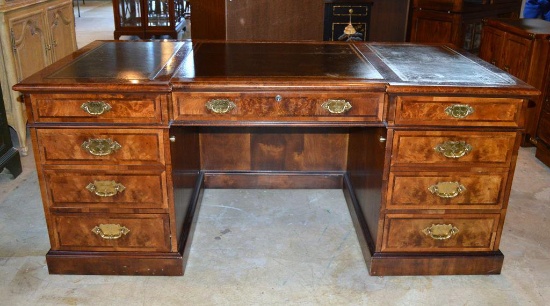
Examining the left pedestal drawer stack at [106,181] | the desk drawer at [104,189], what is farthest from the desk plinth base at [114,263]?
the desk drawer at [104,189]

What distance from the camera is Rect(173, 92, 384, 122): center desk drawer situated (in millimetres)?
1735

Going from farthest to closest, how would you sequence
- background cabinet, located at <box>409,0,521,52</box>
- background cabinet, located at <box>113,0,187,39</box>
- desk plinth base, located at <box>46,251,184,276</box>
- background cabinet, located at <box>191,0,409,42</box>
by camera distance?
background cabinet, located at <box>113,0,187,39</box>, background cabinet, located at <box>409,0,521,52</box>, background cabinet, located at <box>191,0,409,42</box>, desk plinth base, located at <box>46,251,184,276</box>

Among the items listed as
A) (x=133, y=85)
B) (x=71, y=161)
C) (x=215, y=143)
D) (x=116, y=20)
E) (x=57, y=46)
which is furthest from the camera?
(x=116, y=20)

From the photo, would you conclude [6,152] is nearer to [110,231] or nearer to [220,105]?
[110,231]

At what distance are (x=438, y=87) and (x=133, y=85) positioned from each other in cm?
100

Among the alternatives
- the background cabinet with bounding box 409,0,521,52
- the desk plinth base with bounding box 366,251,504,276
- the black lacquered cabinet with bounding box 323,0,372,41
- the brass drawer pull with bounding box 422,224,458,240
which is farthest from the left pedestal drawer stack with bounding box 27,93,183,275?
the background cabinet with bounding box 409,0,521,52

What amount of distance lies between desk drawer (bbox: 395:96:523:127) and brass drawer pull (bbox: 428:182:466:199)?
0.23 m

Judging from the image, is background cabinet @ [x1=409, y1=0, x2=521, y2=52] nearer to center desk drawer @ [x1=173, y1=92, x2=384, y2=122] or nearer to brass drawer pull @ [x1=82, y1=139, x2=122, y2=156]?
center desk drawer @ [x1=173, y1=92, x2=384, y2=122]

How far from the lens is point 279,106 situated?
1.76m

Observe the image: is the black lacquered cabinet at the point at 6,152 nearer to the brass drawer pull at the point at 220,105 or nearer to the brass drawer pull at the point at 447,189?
the brass drawer pull at the point at 220,105

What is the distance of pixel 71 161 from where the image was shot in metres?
1.79

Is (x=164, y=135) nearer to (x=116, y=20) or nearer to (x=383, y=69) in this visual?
(x=383, y=69)

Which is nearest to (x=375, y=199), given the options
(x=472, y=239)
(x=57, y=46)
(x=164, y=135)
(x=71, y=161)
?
(x=472, y=239)

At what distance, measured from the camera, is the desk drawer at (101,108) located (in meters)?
1.70
